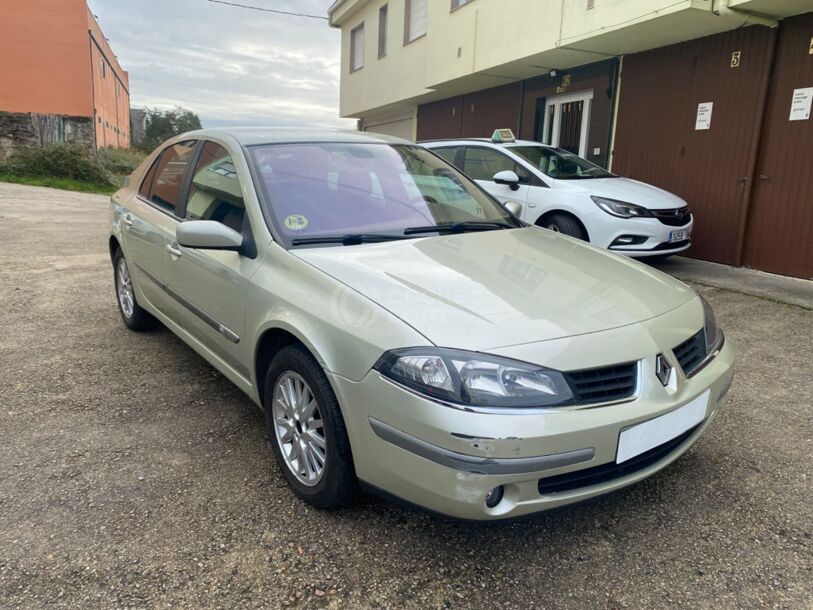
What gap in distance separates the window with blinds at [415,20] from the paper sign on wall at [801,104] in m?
9.19

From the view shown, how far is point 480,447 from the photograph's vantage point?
185 cm

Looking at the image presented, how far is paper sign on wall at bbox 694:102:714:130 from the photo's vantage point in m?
7.86

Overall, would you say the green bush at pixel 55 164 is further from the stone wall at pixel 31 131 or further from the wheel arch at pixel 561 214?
the wheel arch at pixel 561 214

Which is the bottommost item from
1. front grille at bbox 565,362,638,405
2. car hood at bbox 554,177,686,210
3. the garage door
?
front grille at bbox 565,362,638,405

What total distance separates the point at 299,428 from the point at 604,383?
1.20 metres

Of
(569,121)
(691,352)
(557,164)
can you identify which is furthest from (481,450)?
(569,121)

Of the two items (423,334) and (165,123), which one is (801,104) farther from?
(165,123)

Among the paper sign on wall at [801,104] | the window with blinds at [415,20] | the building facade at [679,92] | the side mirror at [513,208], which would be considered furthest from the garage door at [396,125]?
the side mirror at [513,208]

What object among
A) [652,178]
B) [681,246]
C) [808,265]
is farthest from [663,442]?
[652,178]

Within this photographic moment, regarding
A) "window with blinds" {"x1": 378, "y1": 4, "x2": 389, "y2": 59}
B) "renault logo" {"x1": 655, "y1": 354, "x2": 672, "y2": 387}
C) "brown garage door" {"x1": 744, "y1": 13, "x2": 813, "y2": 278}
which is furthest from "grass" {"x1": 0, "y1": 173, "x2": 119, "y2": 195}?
"renault logo" {"x1": 655, "y1": 354, "x2": 672, "y2": 387}

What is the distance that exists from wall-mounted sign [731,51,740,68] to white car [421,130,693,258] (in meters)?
1.89

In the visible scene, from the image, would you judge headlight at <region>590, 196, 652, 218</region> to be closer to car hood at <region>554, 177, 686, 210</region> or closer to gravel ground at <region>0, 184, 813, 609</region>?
car hood at <region>554, 177, 686, 210</region>

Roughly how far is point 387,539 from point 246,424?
48.1 inches

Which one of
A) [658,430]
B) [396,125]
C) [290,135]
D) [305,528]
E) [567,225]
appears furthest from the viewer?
[396,125]
